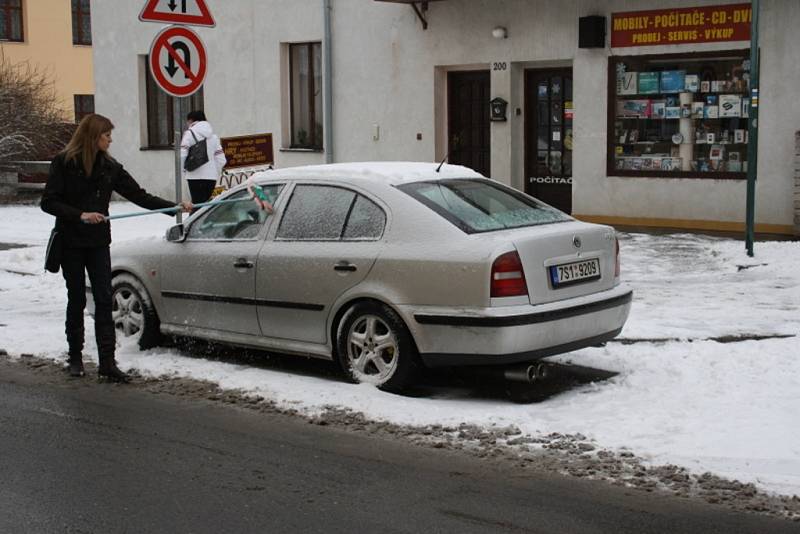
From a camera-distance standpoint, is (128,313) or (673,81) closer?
(128,313)

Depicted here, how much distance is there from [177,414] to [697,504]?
10.8 feet

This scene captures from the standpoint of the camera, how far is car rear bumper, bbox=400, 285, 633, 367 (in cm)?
748

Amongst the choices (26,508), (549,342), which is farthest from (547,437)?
(26,508)

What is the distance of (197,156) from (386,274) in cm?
659

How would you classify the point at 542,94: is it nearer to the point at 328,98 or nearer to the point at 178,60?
the point at 328,98

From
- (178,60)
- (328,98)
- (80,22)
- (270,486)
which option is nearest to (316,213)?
(270,486)

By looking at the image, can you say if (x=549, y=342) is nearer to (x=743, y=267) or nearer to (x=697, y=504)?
(x=697, y=504)

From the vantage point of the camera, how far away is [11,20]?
38.9 m

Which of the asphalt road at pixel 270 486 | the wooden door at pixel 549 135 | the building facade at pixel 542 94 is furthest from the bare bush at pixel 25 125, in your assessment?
the asphalt road at pixel 270 486

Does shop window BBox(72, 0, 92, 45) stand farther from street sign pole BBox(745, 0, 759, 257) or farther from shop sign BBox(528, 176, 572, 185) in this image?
street sign pole BBox(745, 0, 759, 257)

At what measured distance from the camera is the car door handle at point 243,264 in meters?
8.71

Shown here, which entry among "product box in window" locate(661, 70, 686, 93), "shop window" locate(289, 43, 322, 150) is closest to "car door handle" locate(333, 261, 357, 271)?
"product box in window" locate(661, 70, 686, 93)

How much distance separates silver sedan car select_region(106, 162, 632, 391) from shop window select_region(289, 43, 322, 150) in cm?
1302

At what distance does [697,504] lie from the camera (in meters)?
5.71
